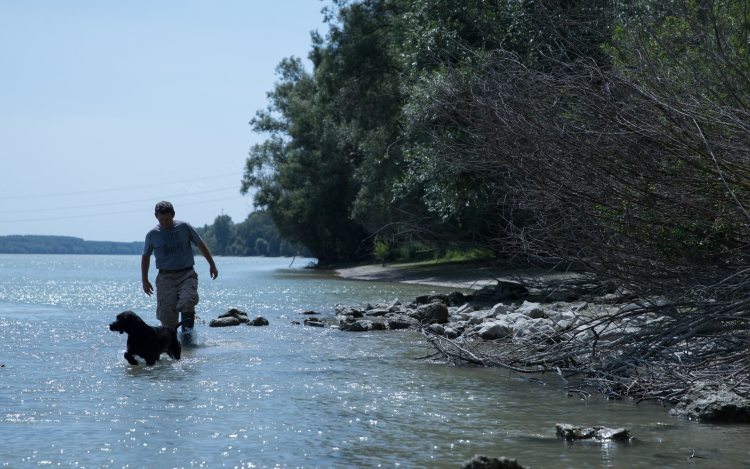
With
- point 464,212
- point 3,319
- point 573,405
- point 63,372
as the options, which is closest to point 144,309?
point 3,319

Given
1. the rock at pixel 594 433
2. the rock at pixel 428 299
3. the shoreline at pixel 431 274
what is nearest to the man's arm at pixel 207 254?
the rock at pixel 594 433

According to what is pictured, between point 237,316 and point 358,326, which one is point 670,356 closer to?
point 358,326

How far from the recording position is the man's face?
30.7ft

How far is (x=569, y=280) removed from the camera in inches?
431

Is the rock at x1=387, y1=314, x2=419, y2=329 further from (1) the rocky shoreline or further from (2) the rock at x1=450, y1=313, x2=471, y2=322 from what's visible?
(2) the rock at x1=450, y1=313, x2=471, y2=322

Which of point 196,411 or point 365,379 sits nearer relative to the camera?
point 196,411

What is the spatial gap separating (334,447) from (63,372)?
448 centimetres

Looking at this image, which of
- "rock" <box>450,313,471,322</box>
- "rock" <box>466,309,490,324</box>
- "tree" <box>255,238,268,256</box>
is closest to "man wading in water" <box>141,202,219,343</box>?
"rock" <box>466,309,490,324</box>

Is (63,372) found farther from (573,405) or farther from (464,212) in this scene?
(464,212)

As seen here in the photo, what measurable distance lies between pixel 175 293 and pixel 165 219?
1.07m

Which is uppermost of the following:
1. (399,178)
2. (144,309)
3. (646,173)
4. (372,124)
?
(372,124)

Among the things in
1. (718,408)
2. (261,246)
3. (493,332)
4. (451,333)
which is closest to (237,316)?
(451,333)

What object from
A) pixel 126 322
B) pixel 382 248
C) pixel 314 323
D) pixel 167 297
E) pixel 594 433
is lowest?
pixel 314 323

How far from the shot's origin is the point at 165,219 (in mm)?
9406
